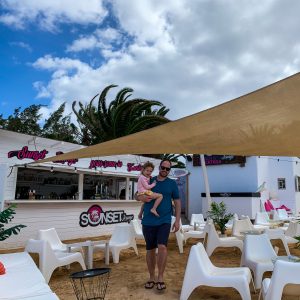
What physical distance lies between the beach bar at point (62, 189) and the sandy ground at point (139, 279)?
9.36ft

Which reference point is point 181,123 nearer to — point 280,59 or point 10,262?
point 280,59

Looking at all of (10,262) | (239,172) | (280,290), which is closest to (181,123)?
(280,290)

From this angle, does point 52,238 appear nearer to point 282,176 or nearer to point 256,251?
point 256,251

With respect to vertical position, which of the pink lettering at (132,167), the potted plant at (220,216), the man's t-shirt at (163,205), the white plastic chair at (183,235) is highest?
the pink lettering at (132,167)

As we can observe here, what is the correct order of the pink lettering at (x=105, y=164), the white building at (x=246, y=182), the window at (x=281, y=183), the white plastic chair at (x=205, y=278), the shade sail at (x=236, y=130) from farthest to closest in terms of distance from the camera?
the window at (x=281, y=183) < the white building at (x=246, y=182) < the pink lettering at (x=105, y=164) < the white plastic chair at (x=205, y=278) < the shade sail at (x=236, y=130)

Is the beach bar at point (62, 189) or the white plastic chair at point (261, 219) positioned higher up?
the beach bar at point (62, 189)

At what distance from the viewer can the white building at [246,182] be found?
14852 millimetres

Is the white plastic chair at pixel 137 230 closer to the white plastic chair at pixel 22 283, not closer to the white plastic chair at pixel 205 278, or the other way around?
the white plastic chair at pixel 22 283

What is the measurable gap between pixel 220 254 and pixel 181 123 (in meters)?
4.47

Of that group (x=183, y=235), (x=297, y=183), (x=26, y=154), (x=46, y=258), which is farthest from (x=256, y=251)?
(x=297, y=183)

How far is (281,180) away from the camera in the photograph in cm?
1645

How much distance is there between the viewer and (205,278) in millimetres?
3156

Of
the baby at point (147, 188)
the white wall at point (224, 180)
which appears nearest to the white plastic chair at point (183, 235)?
the baby at point (147, 188)

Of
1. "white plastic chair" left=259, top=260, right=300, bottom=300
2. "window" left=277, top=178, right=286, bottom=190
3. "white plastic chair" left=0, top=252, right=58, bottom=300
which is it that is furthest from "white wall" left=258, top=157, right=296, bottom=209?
"white plastic chair" left=0, top=252, right=58, bottom=300
